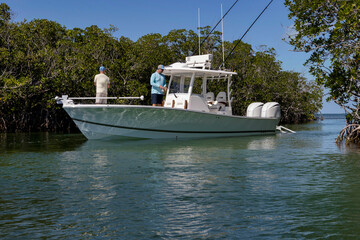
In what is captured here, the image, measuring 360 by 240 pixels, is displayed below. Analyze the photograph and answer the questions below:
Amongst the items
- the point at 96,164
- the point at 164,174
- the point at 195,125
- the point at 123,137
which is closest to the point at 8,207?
the point at 164,174

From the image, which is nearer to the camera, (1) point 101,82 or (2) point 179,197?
(2) point 179,197

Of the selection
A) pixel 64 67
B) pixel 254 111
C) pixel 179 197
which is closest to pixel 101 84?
pixel 254 111

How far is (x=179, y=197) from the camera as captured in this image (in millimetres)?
6492

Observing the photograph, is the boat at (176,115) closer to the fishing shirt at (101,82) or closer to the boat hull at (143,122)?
the boat hull at (143,122)

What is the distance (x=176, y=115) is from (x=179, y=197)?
925 centimetres

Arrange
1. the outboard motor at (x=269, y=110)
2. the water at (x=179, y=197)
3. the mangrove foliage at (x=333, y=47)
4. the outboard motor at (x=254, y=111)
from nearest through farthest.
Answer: the water at (x=179, y=197) < the mangrove foliage at (x=333, y=47) < the outboard motor at (x=254, y=111) < the outboard motor at (x=269, y=110)

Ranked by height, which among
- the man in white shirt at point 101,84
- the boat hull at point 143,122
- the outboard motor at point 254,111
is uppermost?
the man in white shirt at point 101,84

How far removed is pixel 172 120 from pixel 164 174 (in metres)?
7.37

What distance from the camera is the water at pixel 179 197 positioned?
4926 millimetres

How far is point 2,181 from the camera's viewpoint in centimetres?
784

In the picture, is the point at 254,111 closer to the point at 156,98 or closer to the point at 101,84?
the point at 156,98

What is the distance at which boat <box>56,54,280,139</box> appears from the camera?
14.9 metres

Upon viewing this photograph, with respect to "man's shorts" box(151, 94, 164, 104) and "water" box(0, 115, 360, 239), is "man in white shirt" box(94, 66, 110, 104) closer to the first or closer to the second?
"man's shorts" box(151, 94, 164, 104)

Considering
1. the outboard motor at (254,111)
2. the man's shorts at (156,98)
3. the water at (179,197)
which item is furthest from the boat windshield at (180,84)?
the water at (179,197)
